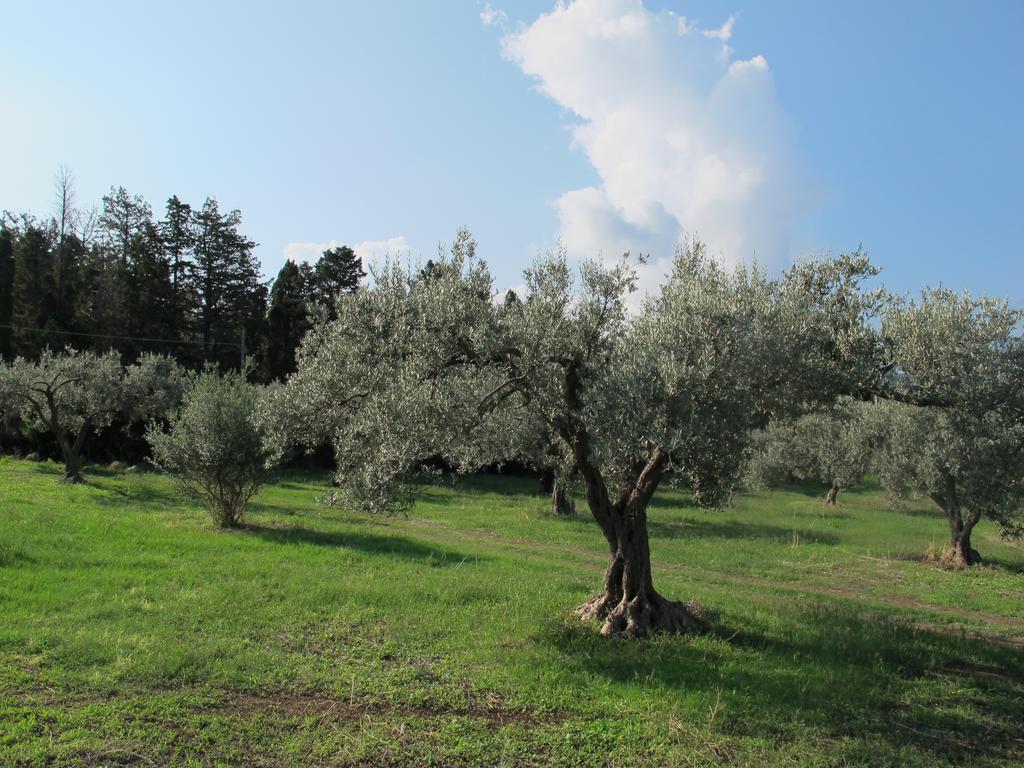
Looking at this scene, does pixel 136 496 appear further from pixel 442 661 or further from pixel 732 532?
pixel 732 532

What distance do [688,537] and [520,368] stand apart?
1693cm

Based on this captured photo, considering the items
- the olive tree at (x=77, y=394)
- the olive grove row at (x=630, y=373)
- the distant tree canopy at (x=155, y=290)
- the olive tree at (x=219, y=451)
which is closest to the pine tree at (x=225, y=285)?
the distant tree canopy at (x=155, y=290)

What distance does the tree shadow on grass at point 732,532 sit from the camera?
2506 centimetres

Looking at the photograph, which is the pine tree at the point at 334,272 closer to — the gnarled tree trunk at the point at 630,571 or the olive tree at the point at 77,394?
the olive tree at the point at 77,394

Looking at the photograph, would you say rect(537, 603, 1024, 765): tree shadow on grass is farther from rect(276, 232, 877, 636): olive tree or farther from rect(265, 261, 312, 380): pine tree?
rect(265, 261, 312, 380): pine tree

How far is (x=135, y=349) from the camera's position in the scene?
51.4m

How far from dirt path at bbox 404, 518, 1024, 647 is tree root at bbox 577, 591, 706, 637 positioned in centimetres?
637

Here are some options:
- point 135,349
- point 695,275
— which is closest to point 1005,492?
point 695,275

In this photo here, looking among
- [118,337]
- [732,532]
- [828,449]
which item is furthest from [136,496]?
[118,337]

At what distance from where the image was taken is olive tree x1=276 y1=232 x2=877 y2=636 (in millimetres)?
8477

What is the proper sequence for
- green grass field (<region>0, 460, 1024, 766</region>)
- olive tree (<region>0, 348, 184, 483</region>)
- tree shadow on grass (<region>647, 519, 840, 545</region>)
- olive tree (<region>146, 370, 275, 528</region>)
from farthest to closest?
olive tree (<region>0, 348, 184, 483</region>)
tree shadow on grass (<region>647, 519, 840, 545</region>)
olive tree (<region>146, 370, 275, 528</region>)
green grass field (<region>0, 460, 1024, 766</region>)

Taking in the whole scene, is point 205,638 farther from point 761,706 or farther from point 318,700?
point 761,706

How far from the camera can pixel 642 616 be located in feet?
34.7

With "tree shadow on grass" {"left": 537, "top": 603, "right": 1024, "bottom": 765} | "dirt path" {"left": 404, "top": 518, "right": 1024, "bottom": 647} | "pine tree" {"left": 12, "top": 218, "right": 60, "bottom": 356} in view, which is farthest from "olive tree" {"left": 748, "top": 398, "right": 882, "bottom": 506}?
"pine tree" {"left": 12, "top": 218, "right": 60, "bottom": 356}
